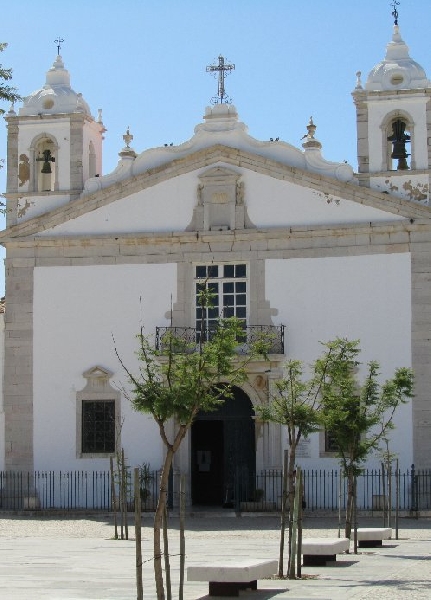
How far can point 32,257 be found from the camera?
32.6m

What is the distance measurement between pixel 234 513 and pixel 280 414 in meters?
10.9

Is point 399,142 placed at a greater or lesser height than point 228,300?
greater

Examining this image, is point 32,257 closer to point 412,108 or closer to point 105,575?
point 412,108

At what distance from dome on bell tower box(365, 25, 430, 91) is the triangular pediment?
2.71m

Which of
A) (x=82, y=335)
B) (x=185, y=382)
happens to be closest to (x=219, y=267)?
(x=82, y=335)

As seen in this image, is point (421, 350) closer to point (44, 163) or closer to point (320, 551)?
point (44, 163)

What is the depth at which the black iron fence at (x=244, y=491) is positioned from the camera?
2992 cm

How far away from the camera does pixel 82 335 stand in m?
32.1

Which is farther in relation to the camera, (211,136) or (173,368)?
(211,136)

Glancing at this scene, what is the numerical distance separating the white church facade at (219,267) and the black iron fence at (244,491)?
323 mm

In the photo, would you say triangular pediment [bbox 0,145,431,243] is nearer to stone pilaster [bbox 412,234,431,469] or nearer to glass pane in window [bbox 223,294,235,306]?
stone pilaster [bbox 412,234,431,469]

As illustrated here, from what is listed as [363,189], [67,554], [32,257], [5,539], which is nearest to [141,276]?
[32,257]

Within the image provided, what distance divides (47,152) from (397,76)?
8.91 metres

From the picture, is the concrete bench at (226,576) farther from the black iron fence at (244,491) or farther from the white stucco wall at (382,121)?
the white stucco wall at (382,121)
